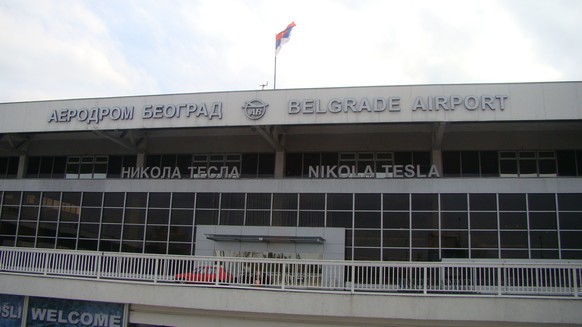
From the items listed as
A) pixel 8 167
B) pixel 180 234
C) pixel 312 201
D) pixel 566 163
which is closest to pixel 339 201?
pixel 312 201

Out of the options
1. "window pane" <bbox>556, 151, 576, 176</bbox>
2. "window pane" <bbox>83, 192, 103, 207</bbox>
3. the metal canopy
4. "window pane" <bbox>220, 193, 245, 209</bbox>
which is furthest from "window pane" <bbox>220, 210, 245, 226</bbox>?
"window pane" <bbox>556, 151, 576, 176</bbox>

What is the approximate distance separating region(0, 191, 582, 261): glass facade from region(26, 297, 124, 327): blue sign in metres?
12.2

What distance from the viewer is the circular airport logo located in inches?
1044

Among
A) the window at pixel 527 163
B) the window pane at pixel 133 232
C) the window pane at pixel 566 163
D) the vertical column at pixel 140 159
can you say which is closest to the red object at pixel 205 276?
the window pane at pixel 133 232

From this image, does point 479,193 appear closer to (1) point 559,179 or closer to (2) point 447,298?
(1) point 559,179

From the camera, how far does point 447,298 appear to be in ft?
38.6

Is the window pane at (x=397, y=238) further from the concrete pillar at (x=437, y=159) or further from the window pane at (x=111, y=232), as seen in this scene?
the window pane at (x=111, y=232)

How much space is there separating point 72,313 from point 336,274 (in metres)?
7.54

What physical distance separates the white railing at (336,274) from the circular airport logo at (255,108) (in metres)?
13.1

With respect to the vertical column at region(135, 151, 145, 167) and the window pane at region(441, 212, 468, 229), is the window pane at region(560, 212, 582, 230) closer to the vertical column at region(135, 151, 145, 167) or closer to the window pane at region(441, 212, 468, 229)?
the window pane at region(441, 212, 468, 229)

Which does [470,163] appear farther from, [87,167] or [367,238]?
[87,167]

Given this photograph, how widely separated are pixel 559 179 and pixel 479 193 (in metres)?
3.75

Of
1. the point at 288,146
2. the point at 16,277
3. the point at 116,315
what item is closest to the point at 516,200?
the point at 288,146

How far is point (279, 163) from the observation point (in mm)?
28344
